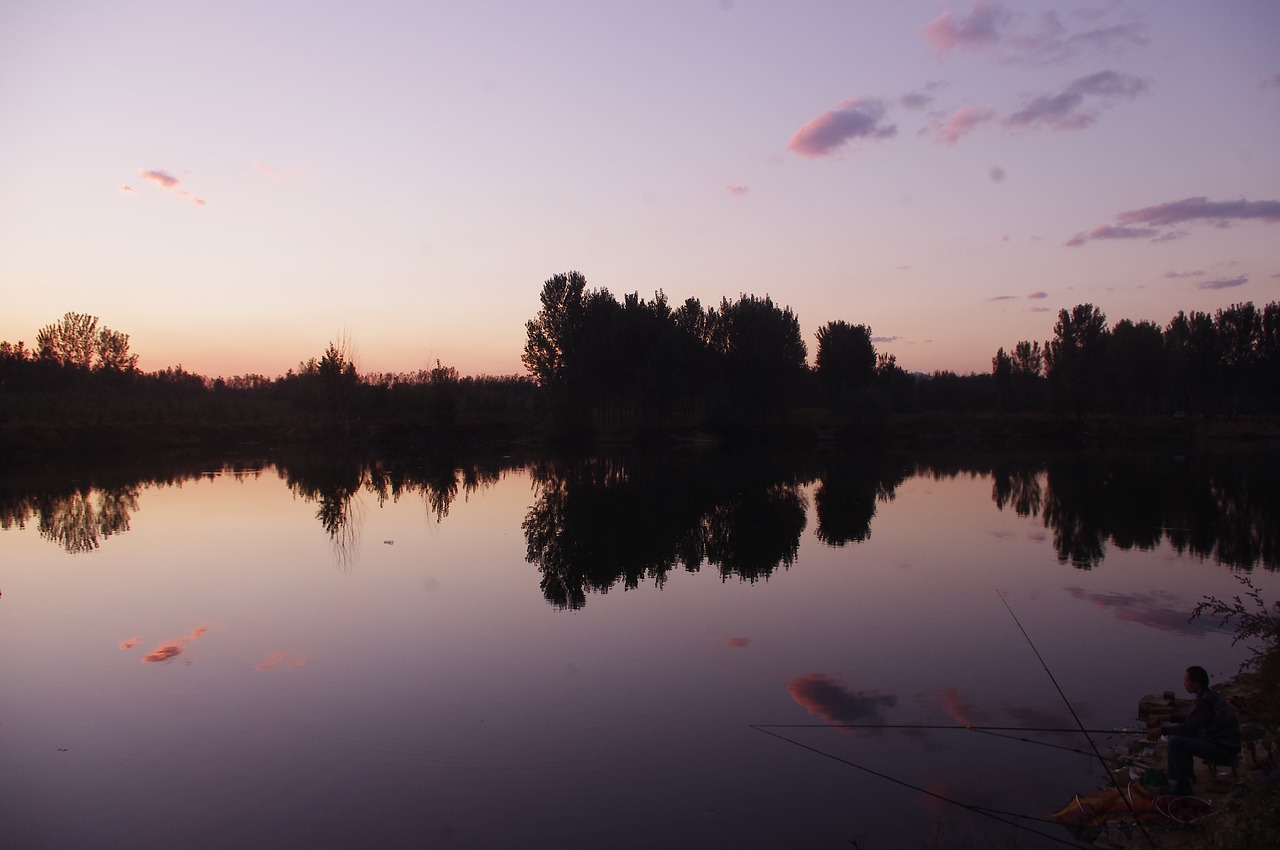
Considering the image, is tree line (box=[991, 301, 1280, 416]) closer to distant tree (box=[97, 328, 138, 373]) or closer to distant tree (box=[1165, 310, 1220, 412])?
distant tree (box=[1165, 310, 1220, 412])

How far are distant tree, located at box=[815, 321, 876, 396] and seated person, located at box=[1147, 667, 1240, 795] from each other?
68055mm

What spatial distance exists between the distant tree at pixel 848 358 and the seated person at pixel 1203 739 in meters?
68.1

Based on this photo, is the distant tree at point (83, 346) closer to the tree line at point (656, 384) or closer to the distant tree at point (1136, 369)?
the tree line at point (656, 384)

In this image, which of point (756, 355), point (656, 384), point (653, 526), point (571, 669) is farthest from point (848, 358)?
point (571, 669)

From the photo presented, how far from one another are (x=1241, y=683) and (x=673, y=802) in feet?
20.6

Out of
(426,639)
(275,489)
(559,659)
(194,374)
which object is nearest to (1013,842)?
(559,659)

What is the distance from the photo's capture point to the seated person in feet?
19.2

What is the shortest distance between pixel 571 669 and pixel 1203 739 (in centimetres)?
612

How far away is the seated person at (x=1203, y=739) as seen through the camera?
19.2 ft

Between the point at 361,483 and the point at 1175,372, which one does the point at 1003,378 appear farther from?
the point at 361,483

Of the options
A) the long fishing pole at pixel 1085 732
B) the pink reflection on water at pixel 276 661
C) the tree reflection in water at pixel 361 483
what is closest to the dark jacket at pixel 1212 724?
the long fishing pole at pixel 1085 732

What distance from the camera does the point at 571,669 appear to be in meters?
9.55

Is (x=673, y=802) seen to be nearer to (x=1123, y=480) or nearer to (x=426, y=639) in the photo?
(x=426, y=639)

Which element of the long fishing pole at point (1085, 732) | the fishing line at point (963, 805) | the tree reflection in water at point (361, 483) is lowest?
the fishing line at point (963, 805)
